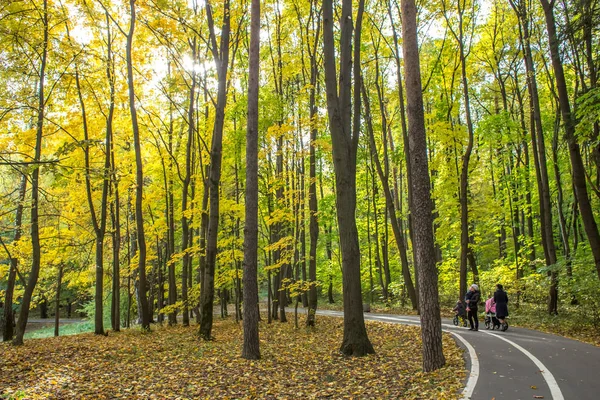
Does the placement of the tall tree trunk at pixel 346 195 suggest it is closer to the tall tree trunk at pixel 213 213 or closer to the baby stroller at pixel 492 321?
the tall tree trunk at pixel 213 213

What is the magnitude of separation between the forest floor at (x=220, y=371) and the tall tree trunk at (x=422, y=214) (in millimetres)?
598

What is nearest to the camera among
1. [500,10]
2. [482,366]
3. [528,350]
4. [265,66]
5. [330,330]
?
[482,366]

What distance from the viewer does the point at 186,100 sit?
64.8 feet

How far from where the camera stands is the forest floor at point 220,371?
710 centimetres

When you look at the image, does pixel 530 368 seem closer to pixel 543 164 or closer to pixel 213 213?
pixel 213 213

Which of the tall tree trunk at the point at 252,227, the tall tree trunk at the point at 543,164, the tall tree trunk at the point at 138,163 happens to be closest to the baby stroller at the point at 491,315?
the tall tree trunk at the point at 543,164

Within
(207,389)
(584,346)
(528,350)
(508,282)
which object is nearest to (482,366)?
(528,350)

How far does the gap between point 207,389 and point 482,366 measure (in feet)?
18.8

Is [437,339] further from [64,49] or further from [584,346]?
[64,49]

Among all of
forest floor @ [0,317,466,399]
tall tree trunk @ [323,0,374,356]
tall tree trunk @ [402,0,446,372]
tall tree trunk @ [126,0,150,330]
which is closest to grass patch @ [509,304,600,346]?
forest floor @ [0,317,466,399]

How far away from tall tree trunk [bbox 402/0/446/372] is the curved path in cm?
92

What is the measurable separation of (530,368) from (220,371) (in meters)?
6.64

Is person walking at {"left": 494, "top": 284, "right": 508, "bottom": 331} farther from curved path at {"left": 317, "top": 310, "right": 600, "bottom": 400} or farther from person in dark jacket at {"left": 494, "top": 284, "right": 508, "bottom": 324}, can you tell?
curved path at {"left": 317, "top": 310, "right": 600, "bottom": 400}

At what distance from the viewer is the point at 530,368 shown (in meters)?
7.66
